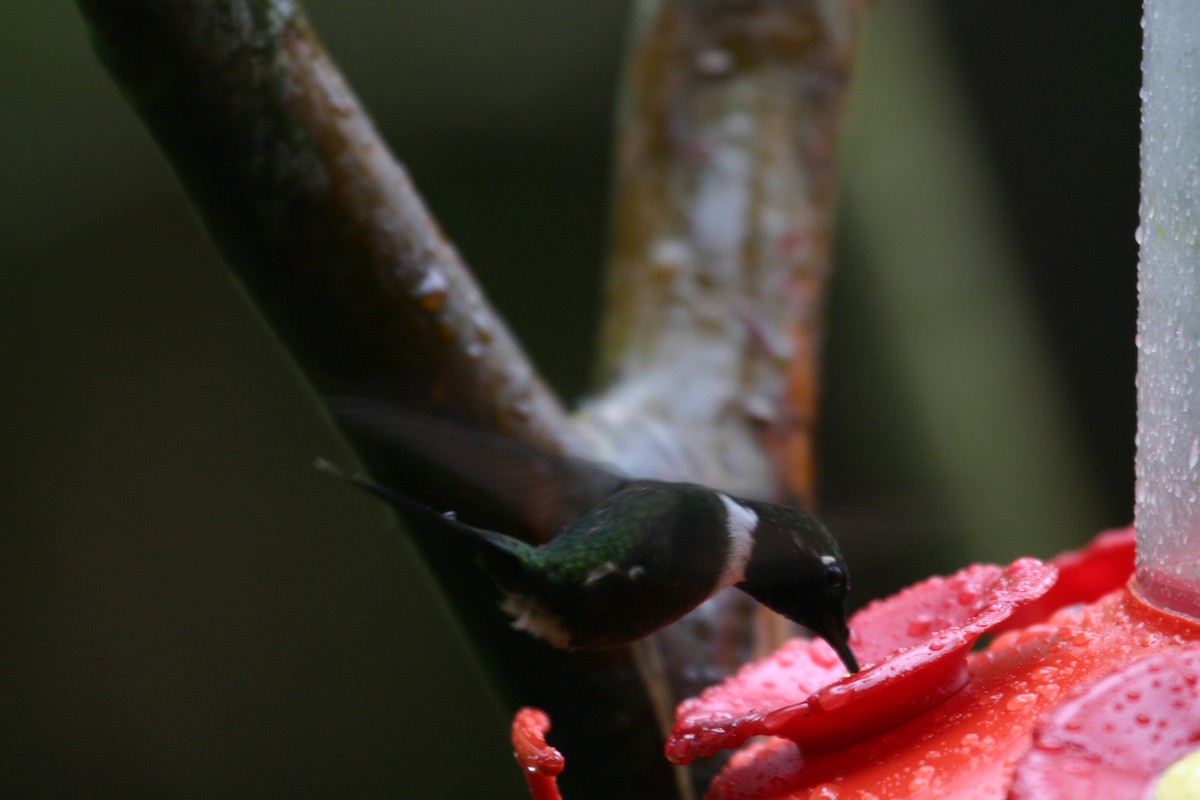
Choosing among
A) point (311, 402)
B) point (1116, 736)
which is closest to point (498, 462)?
point (1116, 736)

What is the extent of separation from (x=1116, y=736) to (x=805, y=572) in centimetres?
31

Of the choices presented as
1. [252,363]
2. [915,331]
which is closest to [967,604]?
[252,363]

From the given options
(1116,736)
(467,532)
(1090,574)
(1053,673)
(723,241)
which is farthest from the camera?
(723,241)

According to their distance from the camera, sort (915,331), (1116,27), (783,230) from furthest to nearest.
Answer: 1. (915,331)
2. (1116,27)
3. (783,230)

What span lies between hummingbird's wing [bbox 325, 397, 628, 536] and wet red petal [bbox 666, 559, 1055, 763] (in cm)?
24

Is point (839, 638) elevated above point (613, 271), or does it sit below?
below

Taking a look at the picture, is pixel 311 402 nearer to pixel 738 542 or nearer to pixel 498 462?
pixel 498 462

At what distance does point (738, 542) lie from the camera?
842 millimetres

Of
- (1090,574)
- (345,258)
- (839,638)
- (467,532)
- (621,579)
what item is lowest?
(1090,574)

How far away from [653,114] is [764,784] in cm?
117

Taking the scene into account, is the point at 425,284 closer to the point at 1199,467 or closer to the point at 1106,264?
the point at 1199,467

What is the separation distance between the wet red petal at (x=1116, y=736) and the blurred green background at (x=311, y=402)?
2059 mm

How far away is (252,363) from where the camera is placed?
270 cm

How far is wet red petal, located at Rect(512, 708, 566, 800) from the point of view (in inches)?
23.7
